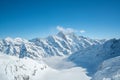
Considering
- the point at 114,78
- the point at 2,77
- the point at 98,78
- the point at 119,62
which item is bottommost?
the point at 114,78

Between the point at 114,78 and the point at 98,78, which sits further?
the point at 98,78

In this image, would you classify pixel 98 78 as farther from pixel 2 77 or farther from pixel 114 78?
pixel 2 77

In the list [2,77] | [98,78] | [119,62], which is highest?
[2,77]

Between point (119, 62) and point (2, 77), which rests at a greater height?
point (2, 77)

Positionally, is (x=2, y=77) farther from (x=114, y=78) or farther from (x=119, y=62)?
(x=114, y=78)

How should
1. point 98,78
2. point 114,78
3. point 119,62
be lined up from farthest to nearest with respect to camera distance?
point 119,62 < point 98,78 < point 114,78

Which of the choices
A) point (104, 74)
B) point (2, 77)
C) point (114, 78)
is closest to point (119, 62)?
point (104, 74)

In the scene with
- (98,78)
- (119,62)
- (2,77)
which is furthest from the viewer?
(2,77)

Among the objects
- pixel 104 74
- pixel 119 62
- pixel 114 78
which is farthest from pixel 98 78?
pixel 119 62

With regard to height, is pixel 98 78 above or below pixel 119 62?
below
